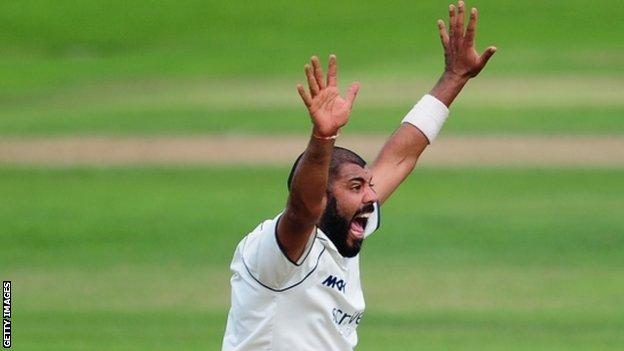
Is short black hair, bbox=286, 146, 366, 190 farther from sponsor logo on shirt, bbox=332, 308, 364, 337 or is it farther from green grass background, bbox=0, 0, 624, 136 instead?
green grass background, bbox=0, 0, 624, 136

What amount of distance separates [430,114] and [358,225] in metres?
1.12

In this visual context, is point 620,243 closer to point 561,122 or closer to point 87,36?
point 561,122

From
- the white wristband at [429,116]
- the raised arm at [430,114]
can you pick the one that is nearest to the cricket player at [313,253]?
the raised arm at [430,114]

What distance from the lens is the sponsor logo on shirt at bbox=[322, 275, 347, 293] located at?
5043 millimetres

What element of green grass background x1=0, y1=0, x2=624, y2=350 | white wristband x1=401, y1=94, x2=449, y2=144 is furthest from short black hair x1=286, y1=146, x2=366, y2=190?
green grass background x1=0, y1=0, x2=624, y2=350

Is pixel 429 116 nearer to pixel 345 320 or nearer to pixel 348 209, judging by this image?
pixel 348 209

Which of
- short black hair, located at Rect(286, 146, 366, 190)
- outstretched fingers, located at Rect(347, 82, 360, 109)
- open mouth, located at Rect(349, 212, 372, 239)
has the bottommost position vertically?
open mouth, located at Rect(349, 212, 372, 239)

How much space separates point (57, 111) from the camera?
71.6 ft

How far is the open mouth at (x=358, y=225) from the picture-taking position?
5.16m

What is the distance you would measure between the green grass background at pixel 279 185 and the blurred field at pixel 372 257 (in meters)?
0.03

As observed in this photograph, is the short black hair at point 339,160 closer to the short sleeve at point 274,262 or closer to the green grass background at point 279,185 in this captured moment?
the short sleeve at point 274,262

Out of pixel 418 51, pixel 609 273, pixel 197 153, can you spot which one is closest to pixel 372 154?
pixel 197 153

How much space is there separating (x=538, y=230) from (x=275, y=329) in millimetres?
9409

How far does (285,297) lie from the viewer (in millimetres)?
4965
